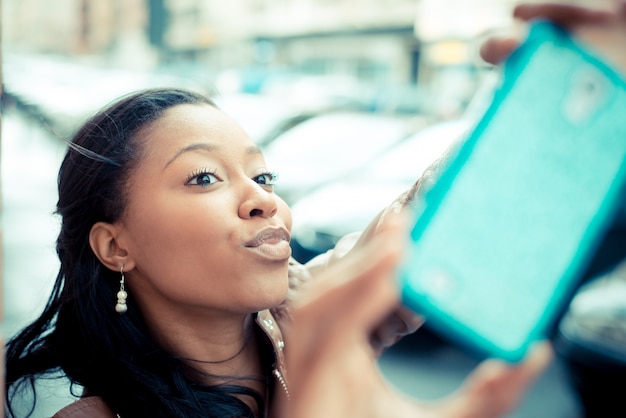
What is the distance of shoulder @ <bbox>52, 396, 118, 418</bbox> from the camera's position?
1.25m

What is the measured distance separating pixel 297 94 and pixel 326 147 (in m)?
10.7

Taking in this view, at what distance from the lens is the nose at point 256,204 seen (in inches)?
50.9

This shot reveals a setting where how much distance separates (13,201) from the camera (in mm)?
7453

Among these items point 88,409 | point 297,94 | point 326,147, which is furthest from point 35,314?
point 297,94

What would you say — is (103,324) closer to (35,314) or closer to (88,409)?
(88,409)

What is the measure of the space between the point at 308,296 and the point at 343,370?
7 cm

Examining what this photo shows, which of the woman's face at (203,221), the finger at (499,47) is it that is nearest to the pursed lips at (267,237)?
the woman's face at (203,221)

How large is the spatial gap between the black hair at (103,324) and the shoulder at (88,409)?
19 mm

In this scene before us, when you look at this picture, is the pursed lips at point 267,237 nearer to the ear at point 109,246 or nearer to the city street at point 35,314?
the ear at point 109,246

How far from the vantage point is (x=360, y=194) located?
4.39m

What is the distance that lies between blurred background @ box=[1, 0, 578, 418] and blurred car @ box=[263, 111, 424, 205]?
0.6 inches

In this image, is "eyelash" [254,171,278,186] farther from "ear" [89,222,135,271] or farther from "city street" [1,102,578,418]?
"city street" [1,102,578,418]

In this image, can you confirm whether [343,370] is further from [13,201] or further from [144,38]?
[144,38]

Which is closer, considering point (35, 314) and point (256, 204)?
point (256, 204)
